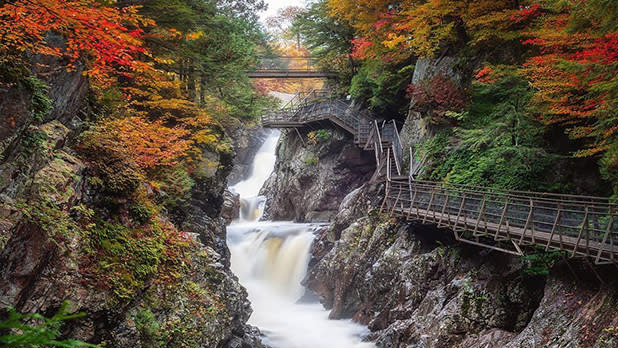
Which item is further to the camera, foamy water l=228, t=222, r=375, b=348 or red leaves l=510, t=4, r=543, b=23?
foamy water l=228, t=222, r=375, b=348

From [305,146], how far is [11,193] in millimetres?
23115

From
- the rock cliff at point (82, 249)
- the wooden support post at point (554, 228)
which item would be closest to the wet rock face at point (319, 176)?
the rock cliff at point (82, 249)

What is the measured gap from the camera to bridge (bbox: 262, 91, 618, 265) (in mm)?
7488

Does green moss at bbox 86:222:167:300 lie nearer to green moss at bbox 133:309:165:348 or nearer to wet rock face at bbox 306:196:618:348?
green moss at bbox 133:309:165:348

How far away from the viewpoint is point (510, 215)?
381 inches

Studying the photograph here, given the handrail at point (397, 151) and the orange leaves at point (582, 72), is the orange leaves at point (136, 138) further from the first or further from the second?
the handrail at point (397, 151)

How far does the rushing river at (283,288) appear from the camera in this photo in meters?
13.7

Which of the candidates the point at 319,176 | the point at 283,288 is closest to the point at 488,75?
the point at 283,288

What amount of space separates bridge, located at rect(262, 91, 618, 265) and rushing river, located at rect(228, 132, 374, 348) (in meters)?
4.96

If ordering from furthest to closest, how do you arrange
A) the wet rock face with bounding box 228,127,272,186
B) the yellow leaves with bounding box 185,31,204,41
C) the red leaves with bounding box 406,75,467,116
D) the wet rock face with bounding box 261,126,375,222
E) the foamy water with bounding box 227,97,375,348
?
the wet rock face with bounding box 228,127,272,186 < the wet rock face with bounding box 261,126,375,222 < the red leaves with bounding box 406,75,467,116 < the foamy water with bounding box 227,97,375,348 < the yellow leaves with bounding box 185,31,204,41

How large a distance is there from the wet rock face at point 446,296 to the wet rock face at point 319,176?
7723mm

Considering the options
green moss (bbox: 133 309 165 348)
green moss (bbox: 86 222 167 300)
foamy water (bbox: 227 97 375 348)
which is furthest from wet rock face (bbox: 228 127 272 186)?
green moss (bbox: 133 309 165 348)

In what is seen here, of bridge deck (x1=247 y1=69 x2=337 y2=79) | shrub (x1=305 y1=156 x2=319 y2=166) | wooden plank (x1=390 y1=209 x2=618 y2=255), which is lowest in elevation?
wooden plank (x1=390 y1=209 x2=618 y2=255)

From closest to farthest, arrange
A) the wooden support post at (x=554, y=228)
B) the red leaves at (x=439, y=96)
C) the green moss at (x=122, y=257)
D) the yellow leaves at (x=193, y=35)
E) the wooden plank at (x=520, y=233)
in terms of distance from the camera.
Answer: the green moss at (x=122, y=257) → the wooden plank at (x=520, y=233) → the wooden support post at (x=554, y=228) → the yellow leaves at (x=193, y=35) → the red leaves at (x=439, y=96)
